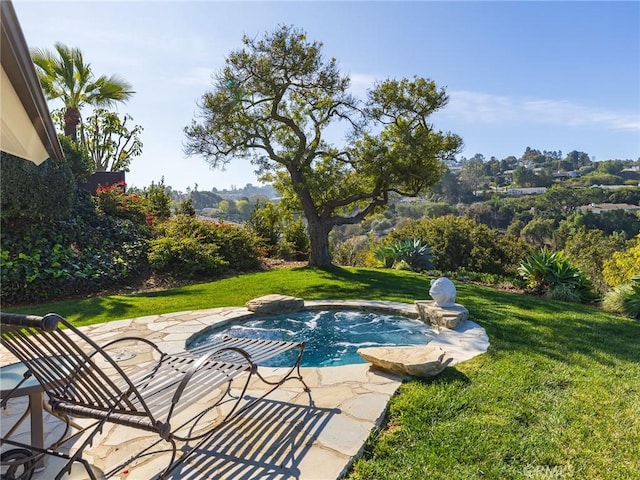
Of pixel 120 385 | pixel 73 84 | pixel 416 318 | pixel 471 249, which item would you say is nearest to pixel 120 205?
pixel 73 84

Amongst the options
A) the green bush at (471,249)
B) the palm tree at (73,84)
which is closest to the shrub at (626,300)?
the green bush at (471,249)

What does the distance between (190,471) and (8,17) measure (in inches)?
102

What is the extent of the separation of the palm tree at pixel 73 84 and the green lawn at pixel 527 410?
436 inches

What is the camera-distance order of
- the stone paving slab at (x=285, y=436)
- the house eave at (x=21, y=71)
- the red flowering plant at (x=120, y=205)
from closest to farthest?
the house eave at (x=21, y=71), the stone paving slab at (x=285, y=436), the red flowering plant at (x=120, y=205)

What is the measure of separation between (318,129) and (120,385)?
10324mm

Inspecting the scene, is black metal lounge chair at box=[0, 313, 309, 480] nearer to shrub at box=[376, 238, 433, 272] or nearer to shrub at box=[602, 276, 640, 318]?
shrub at box=[602, 276, 640, 318]

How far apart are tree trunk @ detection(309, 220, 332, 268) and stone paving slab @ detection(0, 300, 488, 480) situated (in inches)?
327

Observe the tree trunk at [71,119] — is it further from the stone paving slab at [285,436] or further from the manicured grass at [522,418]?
the manicured grass at [522,418]

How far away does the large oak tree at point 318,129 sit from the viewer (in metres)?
11.1

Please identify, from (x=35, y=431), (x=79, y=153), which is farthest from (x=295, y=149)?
(x=35, y=431)

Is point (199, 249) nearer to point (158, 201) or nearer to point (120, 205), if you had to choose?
point (120, 205)

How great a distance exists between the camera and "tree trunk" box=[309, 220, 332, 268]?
12.8 m

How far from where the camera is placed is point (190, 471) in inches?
102

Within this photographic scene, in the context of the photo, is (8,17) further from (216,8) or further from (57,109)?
(57,109)
